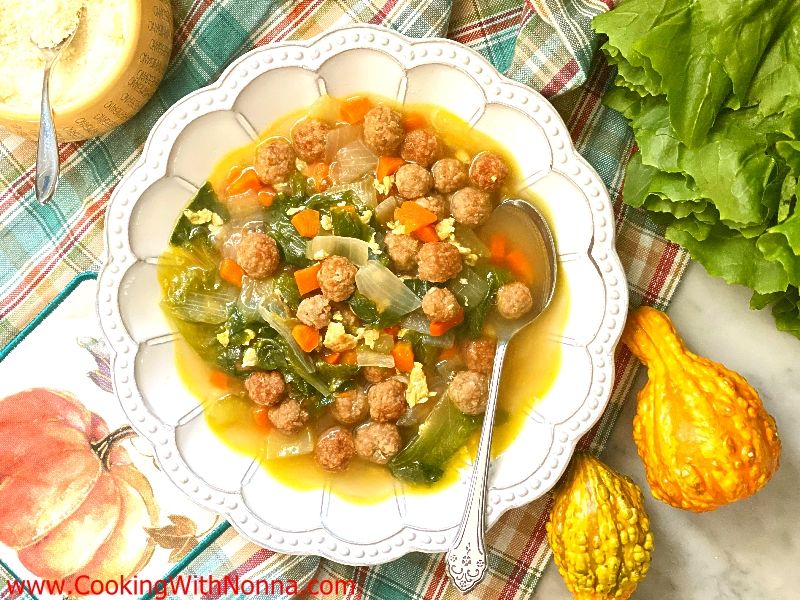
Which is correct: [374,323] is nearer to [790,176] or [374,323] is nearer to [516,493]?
[516,493]

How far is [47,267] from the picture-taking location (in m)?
3.15

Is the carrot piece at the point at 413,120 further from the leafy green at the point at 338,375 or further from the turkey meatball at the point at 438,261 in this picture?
the leafy green at the point at 338,375

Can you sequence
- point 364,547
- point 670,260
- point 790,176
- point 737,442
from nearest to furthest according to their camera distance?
point 790,176
point 737,442
point 364,547
point 670,260

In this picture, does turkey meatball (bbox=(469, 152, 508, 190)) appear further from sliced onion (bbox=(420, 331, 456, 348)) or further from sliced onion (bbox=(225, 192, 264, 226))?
sliced onion (bbox=(225, 192, 264, 226))

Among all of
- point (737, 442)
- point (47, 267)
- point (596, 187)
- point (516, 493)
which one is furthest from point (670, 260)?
point (47, 267)

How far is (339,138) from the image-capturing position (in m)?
2.94

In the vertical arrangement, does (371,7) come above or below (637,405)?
above

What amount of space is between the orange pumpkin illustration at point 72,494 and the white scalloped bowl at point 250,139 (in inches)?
18.5

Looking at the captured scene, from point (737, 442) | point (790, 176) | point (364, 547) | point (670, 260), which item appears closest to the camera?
point (790, 176)

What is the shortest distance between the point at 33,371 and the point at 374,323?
158cm

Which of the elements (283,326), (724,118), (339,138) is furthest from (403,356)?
(724,118)

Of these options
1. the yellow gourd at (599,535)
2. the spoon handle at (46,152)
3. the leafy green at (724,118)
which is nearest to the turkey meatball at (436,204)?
the leafy green at (724,118)

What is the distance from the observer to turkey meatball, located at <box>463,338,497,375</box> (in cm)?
296

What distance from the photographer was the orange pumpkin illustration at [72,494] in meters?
3.17
